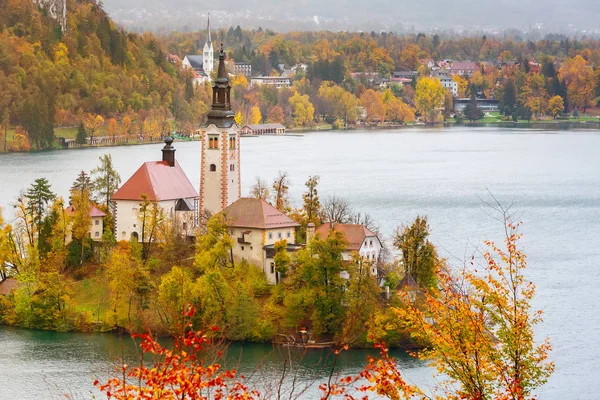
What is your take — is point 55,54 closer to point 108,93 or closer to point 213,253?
point 108,93

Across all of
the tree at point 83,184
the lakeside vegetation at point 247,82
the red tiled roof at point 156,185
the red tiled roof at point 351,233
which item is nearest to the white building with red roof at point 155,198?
the red tiled roof at point 156,185

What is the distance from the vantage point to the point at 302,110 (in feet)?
378

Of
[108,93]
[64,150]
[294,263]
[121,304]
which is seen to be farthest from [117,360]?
[108,93]

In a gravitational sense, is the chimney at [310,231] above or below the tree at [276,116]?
above

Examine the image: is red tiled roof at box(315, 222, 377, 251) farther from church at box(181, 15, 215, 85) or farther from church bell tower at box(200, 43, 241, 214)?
church at box(181, 15, 215, 85)

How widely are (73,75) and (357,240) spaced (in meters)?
63.5

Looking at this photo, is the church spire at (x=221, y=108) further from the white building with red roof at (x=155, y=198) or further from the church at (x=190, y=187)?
the white building with red roof at (x=155, y=198)

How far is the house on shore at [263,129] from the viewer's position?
106 m

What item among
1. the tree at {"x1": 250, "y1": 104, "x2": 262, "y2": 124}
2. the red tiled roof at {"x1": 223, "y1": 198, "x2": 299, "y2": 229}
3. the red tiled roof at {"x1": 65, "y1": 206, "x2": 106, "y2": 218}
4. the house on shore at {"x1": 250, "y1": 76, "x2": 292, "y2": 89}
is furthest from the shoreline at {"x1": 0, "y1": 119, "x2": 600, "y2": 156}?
the red tiled roof at {"x1": 223, "y1": 198, "x2": 299, "y2": 229}

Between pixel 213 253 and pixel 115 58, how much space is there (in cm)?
6704

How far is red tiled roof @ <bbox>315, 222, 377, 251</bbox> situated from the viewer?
31.5 m

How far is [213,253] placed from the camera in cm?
3131

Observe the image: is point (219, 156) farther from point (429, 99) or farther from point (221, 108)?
point (429, 99)

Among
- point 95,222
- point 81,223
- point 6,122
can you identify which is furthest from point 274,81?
point 81,223
